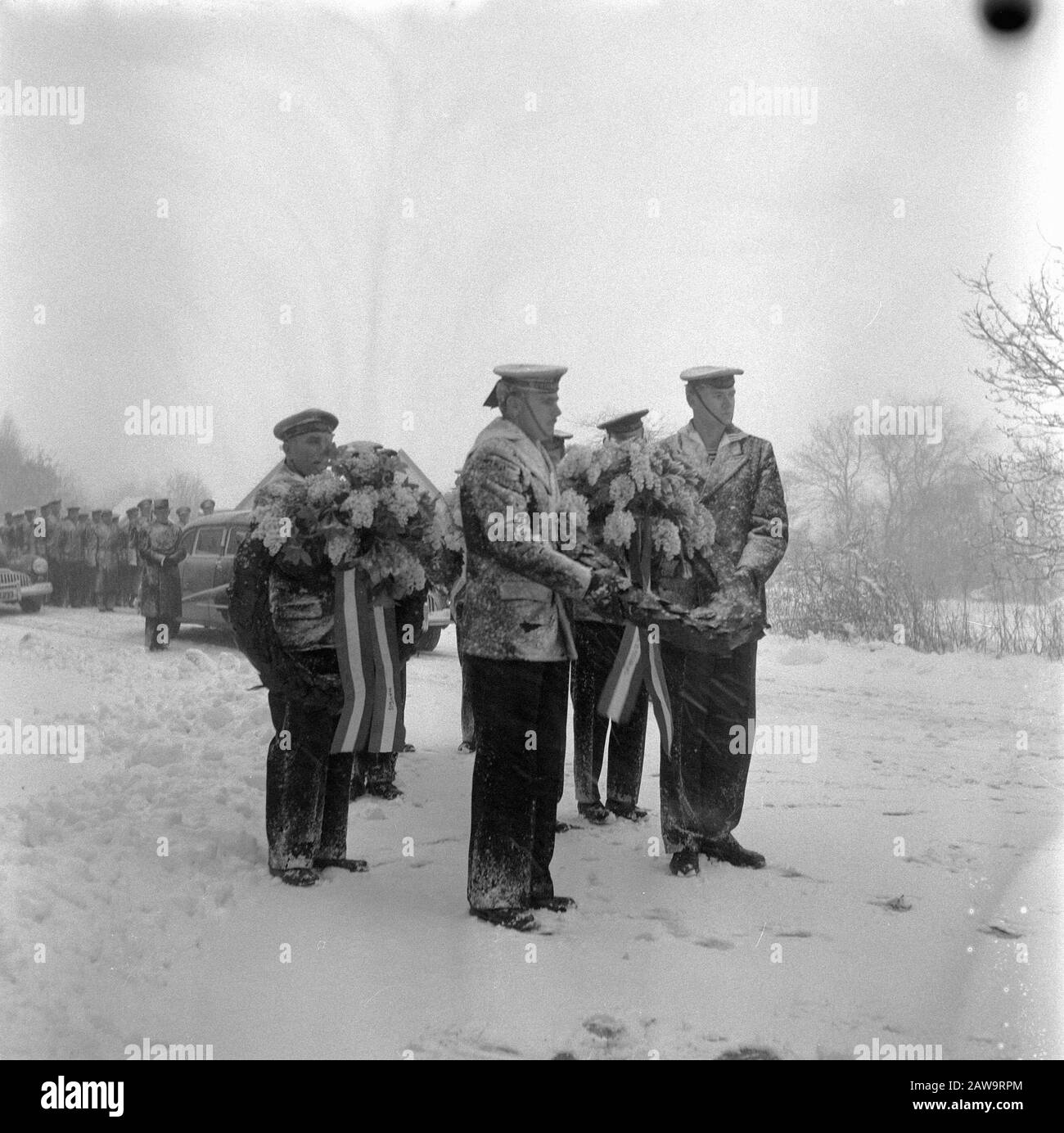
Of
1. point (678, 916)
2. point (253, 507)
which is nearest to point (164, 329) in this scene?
point (253, 507)

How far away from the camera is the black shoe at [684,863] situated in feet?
15.5

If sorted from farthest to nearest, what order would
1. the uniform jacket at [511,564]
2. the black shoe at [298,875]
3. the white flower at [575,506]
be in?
the black shoe at [298,875], the white flower at [575,506], the uniform jacket at [511,564]

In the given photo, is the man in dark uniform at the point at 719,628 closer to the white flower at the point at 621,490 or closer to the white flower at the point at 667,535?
the white flower at the point at 667,535

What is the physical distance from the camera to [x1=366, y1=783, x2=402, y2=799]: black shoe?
5.21m

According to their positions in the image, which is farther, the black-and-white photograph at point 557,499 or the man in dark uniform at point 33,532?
the man in dark uniform at point 33,532

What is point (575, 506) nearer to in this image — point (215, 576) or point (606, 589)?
point (606, 589)

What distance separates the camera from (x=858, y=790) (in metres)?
5.17

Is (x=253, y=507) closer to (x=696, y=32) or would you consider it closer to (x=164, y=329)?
(x=164, y=329)

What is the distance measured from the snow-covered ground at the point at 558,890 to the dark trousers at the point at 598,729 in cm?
12

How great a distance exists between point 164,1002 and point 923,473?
152 inches

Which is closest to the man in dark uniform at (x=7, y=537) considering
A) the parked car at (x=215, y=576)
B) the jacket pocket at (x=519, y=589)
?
the parked car at (x=215, y=576)

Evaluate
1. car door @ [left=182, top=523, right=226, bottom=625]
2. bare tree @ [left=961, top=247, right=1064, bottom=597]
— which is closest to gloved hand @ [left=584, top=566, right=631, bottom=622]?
car door @ [left=182, top=523, right=226, bottom=625]

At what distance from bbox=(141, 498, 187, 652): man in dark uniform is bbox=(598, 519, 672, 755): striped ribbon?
2.18 meters

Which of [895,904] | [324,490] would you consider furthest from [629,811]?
[324,490]
